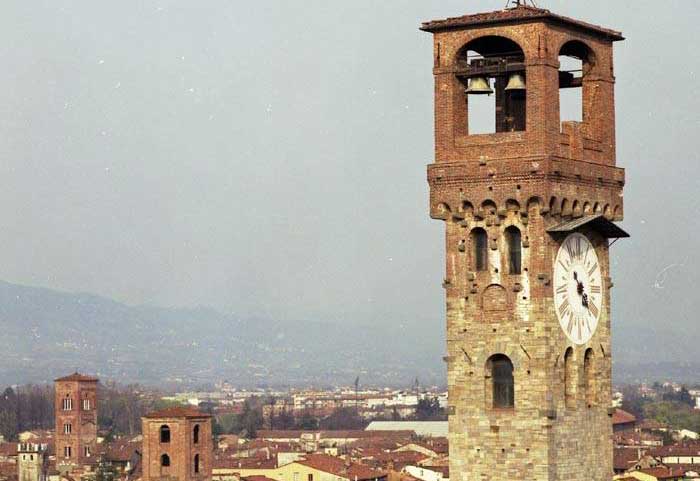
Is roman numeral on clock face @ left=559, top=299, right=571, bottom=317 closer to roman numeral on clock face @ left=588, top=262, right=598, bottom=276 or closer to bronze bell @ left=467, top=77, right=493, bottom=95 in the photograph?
roman numeral on clock face @ left=588, top=262, right=598, bottom=276

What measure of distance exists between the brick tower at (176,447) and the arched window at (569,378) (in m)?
64.8

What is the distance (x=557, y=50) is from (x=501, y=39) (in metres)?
1.17

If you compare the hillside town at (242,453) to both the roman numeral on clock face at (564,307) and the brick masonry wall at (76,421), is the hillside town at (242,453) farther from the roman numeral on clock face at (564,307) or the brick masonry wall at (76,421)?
the roman numeral on clock face at (564,307)

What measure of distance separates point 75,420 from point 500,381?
330ft

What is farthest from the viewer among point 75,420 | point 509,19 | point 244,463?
point 75,420

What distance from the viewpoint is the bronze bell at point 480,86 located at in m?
32.8

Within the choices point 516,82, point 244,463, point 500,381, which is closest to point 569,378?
point 500,381

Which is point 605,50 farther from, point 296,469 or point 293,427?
point 293,427

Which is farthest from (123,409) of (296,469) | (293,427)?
(296,469)

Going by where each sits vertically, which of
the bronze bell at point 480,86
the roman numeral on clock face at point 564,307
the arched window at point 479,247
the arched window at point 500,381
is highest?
the bronze bell at point 480,86

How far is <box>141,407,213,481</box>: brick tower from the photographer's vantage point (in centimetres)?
9619

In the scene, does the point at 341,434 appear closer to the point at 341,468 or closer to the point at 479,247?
the point at 341,468

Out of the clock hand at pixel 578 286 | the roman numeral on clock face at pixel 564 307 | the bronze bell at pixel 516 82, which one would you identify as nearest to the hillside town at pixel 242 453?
the clock hand at pixel 578 286

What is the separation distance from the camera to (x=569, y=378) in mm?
32531
